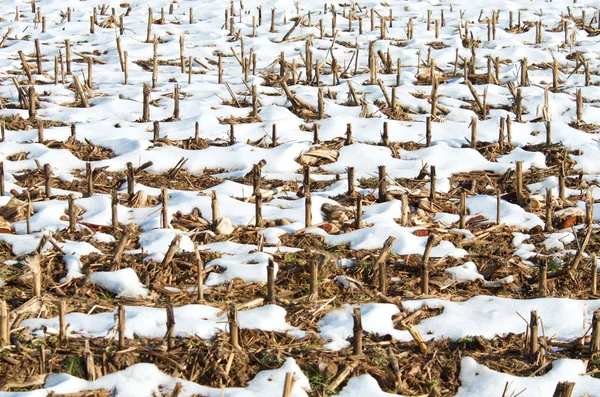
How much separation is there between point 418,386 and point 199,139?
5.02m

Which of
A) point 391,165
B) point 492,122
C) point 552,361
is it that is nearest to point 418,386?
point 552,361

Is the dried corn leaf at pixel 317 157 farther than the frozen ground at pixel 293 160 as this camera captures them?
Yes

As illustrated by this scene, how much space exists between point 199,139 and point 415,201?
275 centimetres

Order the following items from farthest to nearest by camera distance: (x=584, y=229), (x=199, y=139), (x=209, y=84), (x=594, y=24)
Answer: (x=594, y=24) → (x=209, y=84) → (x=199, y=139) → (x=584, y=229)

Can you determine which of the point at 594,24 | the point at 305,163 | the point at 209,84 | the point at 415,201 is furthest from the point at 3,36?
the point at 594,24

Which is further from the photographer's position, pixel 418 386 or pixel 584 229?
pixel 584 229

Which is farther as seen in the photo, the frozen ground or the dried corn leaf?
the dried corn leaf

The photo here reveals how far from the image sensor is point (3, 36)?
13555 millimetres

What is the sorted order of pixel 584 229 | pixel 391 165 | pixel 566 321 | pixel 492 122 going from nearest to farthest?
pixel 566 321, pixel 584 229, pixel 391 165, pixel 492 122

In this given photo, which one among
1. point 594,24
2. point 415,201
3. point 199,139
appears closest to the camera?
point 415,201

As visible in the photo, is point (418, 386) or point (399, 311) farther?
point (399, 311)

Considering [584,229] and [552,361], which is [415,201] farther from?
[552,361]

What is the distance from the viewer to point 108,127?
910 cm

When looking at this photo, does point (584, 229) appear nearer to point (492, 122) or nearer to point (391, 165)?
point (391, 165)
